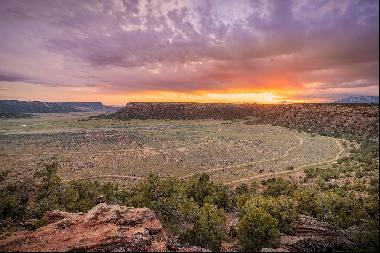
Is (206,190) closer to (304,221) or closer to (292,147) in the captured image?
(304,221)

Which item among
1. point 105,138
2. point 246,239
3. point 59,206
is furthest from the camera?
point 105,138

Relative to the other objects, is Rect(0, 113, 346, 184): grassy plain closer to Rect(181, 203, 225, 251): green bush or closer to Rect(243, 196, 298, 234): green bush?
Rect(243, 196, 298, 234): green bush

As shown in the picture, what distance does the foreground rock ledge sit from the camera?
23.9m

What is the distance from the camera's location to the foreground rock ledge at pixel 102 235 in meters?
23.9

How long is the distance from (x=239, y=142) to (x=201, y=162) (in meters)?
52.0

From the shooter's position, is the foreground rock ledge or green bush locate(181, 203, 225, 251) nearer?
the foreground rock ledge

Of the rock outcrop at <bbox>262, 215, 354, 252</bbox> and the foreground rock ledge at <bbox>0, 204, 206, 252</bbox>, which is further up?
the foreground rock ledge at <bbox>0, 204, 206, 252</bbox>

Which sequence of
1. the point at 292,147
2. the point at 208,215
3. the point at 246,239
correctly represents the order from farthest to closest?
the point at 292,147 → the point at 208,215 → the point at 246,239

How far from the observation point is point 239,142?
161375mm

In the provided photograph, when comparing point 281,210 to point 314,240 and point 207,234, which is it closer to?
point 314,240

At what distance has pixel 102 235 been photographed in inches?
995

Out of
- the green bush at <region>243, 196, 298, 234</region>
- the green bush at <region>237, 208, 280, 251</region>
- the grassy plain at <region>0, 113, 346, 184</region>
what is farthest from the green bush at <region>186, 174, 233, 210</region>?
the grassy plain at <region>0, 113, 346, 184</region>

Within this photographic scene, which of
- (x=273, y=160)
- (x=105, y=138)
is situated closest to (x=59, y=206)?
(x=273, y=160)

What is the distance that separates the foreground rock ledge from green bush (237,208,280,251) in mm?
7142
